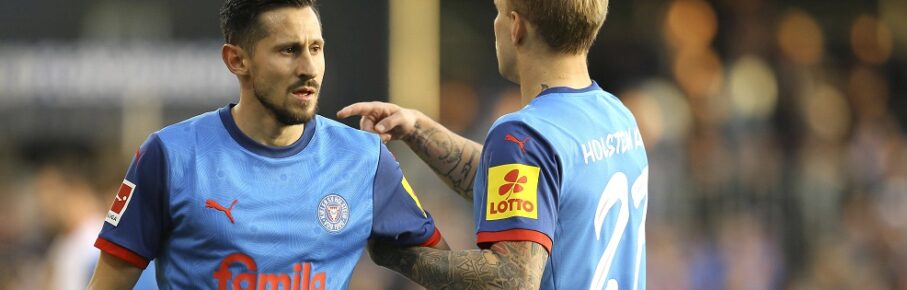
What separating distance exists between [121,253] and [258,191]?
0.43m

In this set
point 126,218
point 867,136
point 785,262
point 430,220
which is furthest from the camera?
point 867,136

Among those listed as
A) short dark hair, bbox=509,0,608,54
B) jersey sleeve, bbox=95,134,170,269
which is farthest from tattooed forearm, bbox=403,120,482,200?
jersey sleeve, bbox=95,134,170,269

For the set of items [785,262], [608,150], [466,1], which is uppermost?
[608,150]

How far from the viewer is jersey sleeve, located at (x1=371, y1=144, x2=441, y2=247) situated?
426cm

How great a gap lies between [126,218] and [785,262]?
813cm

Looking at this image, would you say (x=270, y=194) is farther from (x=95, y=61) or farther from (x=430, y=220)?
(x=95, y=61)

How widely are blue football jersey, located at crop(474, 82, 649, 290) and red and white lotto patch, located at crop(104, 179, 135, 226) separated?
3.30 ft

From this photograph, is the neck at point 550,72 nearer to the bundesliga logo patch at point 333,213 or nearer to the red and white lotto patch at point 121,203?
the bundesliga logo patch at point 333,213

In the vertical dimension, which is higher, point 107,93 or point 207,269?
point 207,269

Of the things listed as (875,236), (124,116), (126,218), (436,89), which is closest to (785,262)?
(875,236)

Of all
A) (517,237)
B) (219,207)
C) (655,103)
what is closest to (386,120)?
(219,207)

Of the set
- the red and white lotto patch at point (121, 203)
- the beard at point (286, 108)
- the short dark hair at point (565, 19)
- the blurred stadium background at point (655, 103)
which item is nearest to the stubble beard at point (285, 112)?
the beard at point (286, 108)

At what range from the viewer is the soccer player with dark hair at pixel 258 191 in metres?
4.00

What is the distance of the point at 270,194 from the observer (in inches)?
161
